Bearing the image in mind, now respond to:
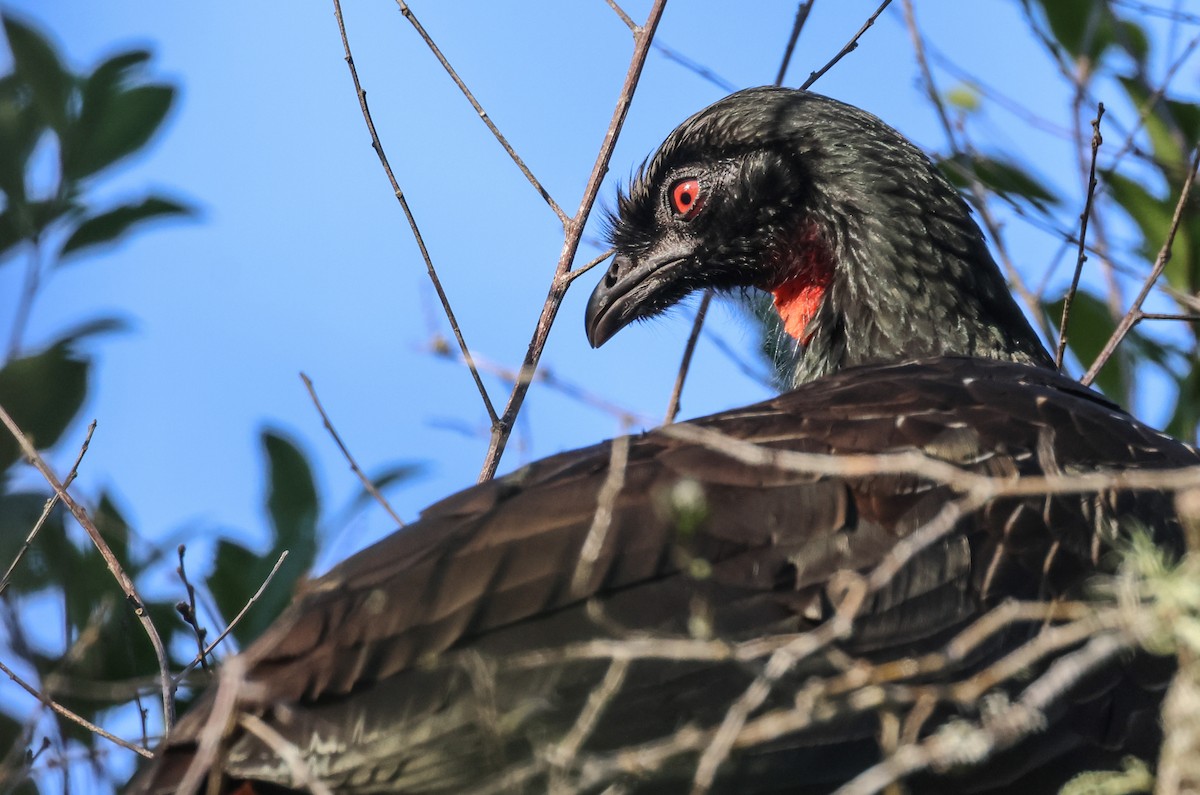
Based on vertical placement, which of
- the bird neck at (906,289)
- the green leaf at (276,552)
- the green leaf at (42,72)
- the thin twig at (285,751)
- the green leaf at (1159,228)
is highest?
the green leaf at (42,72)

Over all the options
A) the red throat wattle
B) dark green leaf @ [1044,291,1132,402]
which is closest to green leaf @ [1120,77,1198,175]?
dark green leaf @ [1044,291,1132,402]

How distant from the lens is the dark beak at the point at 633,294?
18.0ft

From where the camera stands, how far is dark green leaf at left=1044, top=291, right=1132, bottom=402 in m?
5.45

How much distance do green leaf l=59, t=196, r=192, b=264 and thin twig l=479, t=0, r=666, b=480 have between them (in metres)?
1.48

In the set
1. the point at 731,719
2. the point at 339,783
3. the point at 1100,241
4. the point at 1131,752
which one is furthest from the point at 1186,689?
the point at 1100,241

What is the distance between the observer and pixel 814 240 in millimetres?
5168

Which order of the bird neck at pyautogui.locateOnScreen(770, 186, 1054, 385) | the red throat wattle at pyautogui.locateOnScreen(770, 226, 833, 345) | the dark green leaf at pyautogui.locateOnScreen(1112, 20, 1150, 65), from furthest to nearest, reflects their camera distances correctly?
the dark green leaf at pyautogui.locateOnScreen(1112, 20, 1150, 65)
the red throat wattle at pyautogui.locateOnScreen(770, 226, 833, 345)
the bird neck at pyautogui.locateOnScreen(770, 186, 1054, 385)

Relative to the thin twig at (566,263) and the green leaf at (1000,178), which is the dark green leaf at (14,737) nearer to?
the thin twig at (566,263)

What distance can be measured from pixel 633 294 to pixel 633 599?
2.61m

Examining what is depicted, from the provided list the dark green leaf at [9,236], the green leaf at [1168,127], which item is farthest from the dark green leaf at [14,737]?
the green leaf at [1168,127]

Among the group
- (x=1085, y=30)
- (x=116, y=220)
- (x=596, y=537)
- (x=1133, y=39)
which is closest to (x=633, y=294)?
(x=116, y=220)

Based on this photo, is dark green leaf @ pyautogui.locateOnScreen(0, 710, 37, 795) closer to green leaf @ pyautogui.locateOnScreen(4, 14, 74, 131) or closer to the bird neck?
green leaf @ pyautogui.locateOnScreen(4, 14, 74, 131)

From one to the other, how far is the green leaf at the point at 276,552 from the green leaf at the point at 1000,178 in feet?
8.31

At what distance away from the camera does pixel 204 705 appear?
9.63ft
